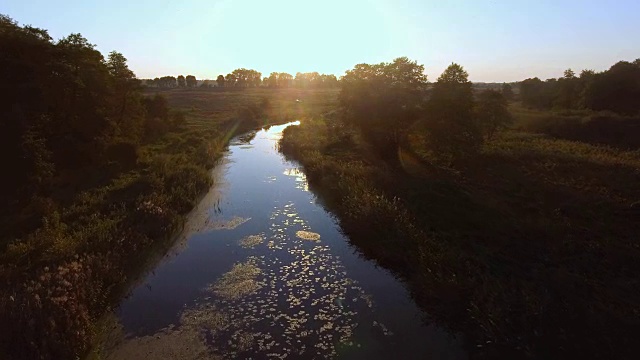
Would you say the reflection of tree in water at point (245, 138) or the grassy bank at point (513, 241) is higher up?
the grassy bank at point (513, 241)

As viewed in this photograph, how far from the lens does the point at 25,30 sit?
3200cm

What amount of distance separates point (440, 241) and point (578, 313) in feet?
25.9

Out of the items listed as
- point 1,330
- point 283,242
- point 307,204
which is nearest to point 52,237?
point 1,330

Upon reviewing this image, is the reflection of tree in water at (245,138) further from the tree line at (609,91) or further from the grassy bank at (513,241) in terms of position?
the tree line at (609,91)

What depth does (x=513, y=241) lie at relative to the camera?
824 inches

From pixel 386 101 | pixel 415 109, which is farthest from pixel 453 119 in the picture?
pixel 386 101

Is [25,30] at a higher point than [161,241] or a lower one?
higher

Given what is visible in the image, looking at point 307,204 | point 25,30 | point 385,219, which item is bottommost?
point 307,204

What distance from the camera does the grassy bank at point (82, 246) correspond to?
12.8 meters

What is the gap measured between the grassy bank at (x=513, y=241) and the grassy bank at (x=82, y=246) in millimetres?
11610

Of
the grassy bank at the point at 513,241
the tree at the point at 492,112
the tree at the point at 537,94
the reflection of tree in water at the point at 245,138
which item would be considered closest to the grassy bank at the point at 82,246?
the grassy bank at the point at 513,241

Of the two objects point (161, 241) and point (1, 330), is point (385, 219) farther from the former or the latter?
point (1, 330)

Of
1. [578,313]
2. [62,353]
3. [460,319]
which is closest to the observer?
[62,353]

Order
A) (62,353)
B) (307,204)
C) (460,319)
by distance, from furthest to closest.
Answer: (307,204) < (460,319) < (62,353)
